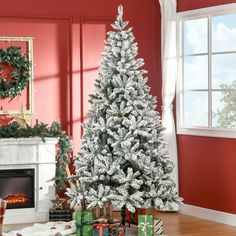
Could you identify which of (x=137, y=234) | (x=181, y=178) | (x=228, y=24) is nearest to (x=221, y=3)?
(x=228, y=24)

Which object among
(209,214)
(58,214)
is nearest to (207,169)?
(209,214)

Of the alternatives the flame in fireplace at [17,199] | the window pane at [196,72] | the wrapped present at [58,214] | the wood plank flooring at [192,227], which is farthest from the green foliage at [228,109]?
the flame in fireplace at [17,199]

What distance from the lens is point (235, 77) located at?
28.0ft

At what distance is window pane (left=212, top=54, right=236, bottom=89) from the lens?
8.57 m

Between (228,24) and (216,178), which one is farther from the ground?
(228,24)

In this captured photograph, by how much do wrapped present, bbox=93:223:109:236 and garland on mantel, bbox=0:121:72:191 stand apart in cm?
141

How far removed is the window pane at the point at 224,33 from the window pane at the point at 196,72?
0.27 m

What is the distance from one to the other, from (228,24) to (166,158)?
177cm

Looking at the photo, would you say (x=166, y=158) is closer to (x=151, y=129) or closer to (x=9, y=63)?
(x=151, y=129)

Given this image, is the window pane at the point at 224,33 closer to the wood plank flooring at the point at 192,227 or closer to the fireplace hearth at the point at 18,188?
the wood plank flooring at the point at 192,227

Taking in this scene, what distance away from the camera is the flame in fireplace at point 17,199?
8.62 meters

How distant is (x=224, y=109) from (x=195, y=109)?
539 mm

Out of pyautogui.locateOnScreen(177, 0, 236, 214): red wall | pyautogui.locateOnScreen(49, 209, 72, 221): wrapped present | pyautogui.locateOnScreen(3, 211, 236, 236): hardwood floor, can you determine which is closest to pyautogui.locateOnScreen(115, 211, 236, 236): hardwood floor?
pyautogui.locateOnScreen(3, 211, 236, 236): hardwood floor

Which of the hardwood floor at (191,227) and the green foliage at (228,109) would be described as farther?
the green foliage at (228,109)
